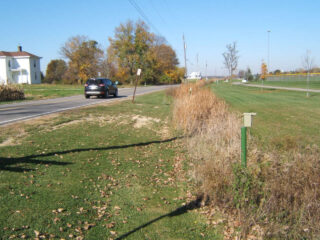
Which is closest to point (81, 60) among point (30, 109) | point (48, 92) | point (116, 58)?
point (116, 58)

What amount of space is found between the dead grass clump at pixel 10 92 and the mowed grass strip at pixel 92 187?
1546cm

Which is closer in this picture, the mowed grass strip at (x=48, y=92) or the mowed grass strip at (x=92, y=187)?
the mowed grass strip at (x=92, y=187)

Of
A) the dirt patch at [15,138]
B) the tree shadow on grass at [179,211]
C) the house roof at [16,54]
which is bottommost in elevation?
the tree shadow on grass at [179,211]

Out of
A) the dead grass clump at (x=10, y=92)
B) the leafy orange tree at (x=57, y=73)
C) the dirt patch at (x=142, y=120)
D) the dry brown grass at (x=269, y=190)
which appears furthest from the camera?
the leafy orange tree at (x=57, y=73)

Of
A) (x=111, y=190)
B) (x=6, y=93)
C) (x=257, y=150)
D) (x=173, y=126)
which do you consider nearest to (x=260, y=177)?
(x=257, y=150)

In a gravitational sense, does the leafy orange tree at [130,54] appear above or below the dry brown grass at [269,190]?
above

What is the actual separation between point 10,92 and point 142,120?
50.1 ft

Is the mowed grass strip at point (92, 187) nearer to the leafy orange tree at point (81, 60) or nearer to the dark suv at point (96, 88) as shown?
the dark suv at point (96, 88)

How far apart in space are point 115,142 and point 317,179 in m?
5.80

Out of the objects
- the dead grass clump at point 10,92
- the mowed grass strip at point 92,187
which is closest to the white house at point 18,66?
the dead grass clump at point 10,92

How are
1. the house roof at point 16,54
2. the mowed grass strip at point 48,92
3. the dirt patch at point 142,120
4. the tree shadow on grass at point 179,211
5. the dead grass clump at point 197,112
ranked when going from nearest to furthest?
the tree shadow on grass at point 179,211, the dead grass clump at point 197,112, the dirt patch at point 142,120, the mowed grass strip at point 48,92, the house roof at point 16,54

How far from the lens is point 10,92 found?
24641 mm

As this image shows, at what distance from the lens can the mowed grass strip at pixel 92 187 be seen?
4488mm

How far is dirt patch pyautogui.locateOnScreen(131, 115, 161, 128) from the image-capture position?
12764mm
